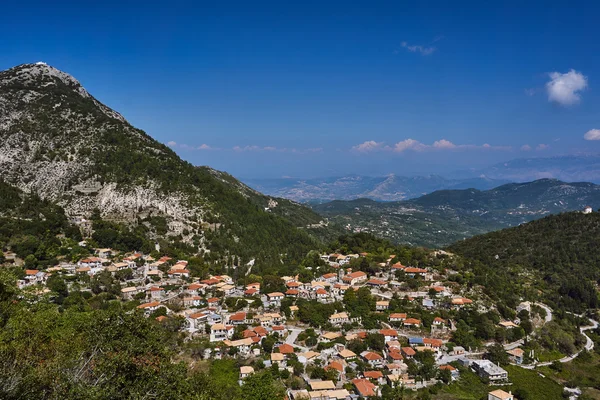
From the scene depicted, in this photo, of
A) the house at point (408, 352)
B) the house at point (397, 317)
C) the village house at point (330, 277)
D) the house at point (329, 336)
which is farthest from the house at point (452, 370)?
the village house at point (330, 277)

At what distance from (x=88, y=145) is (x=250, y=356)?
58579 mm

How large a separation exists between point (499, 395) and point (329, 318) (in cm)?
1680

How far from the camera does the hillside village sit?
29.6 m

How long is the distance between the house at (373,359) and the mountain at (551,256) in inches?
1035

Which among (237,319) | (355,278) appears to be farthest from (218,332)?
(355,278)

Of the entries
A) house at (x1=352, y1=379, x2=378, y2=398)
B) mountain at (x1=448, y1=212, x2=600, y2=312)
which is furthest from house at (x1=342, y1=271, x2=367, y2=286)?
house at (x1=352, y1=379, x2=378, y2=398)

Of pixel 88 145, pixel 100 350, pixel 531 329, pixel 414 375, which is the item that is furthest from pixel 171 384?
pixel 88 145

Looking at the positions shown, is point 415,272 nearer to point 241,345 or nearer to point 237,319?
point 237,319

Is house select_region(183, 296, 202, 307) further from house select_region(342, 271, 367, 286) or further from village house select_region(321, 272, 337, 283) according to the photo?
house select_region(342, 271, 367, 286)

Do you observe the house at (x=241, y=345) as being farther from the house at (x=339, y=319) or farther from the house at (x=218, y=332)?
the house at (x=339, y=319)

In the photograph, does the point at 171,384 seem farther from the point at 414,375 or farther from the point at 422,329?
the point at 422,329

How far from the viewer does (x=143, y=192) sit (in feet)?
209

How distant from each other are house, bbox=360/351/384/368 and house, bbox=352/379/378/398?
331 cm

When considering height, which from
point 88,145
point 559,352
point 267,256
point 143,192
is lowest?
point 559,352
